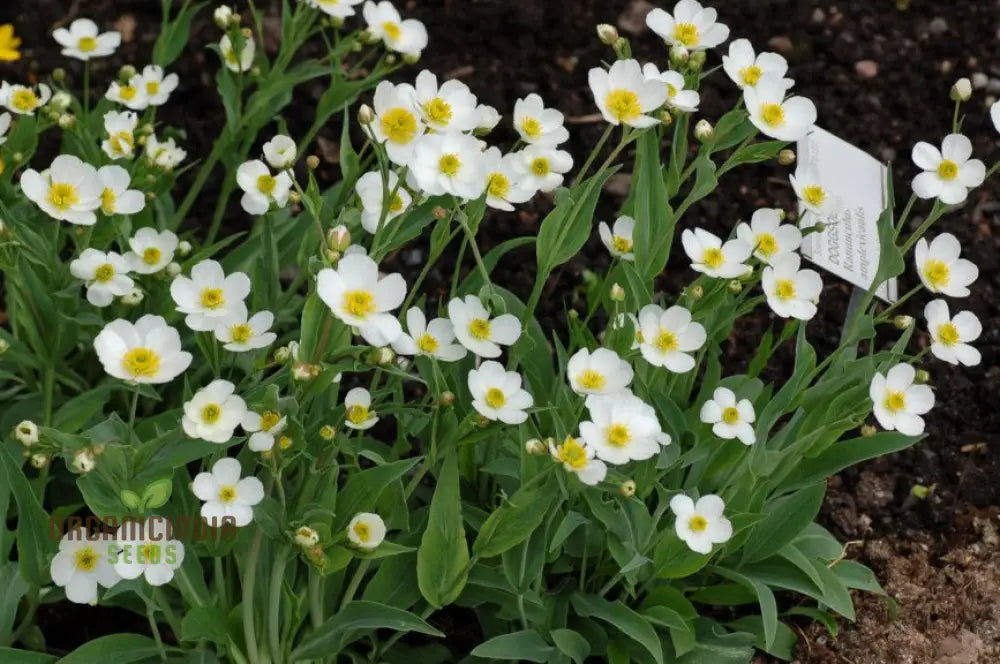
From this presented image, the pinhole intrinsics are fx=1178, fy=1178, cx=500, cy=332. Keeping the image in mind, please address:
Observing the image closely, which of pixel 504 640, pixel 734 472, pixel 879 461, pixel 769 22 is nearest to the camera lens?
pixel 504 640

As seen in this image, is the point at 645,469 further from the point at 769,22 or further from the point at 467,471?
the point at 769,22

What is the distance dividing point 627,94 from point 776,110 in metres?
0.21

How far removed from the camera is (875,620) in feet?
6.32

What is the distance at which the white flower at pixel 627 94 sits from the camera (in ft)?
4.95

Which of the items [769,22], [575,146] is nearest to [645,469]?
[575,146]

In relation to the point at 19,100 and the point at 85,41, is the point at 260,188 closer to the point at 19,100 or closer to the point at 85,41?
the point at 19,100

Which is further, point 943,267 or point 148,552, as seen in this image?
point 943,267

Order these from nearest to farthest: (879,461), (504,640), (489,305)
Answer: (489,305) → (504,640) → (879,461)

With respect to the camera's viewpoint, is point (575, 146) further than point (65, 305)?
Yes

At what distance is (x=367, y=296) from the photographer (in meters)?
1.33

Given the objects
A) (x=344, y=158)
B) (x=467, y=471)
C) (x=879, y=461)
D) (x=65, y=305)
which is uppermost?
(x=344, y=158)

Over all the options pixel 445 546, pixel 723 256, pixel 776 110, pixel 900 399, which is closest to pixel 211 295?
pixel 445 546

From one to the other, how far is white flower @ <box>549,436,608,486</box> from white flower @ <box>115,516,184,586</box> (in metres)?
0.46

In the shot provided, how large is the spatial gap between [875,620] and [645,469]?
0.55m
